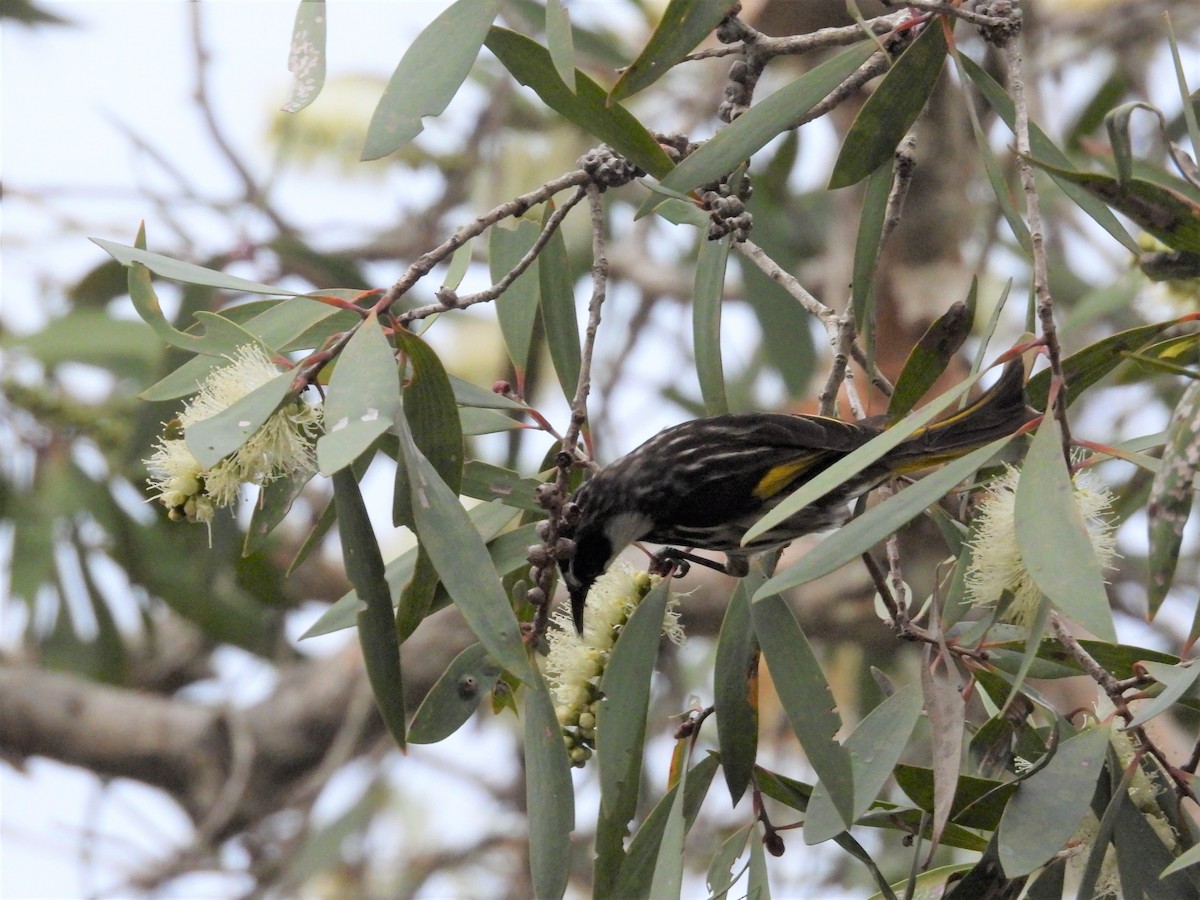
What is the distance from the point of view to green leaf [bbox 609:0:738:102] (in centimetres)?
135

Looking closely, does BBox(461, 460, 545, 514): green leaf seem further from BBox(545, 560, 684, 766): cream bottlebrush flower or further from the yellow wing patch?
the yellow wing patch

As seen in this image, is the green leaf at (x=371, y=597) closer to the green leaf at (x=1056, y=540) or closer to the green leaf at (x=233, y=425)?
the green leaf at (x=233, y=425)

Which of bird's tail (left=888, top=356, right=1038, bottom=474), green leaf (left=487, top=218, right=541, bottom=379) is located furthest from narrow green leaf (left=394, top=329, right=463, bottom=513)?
bird's tail (left=888, top=356, right=1038, bottom=474)

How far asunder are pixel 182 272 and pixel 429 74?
33cm

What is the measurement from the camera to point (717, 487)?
75.3 inches

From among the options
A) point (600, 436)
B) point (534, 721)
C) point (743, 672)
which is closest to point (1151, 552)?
point (743, 672)

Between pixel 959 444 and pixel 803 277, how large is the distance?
3029 mm

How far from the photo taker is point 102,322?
3.85 metres

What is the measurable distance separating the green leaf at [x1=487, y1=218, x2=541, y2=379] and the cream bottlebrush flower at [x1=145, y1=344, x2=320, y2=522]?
44 centimetres

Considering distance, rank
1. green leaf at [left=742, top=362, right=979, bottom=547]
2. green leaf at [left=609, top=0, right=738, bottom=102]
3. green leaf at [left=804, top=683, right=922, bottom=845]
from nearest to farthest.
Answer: green leaf at [left=742, top=362, right=979, bottom=547]
green leaf at [left=804, top=683, right=922, bottom=845]
green leaf at [left=609, top=0, right=738, bottom=102]

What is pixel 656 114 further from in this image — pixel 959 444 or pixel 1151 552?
pixel 1151 552

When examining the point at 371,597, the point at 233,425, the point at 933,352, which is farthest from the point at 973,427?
the point at 233,425

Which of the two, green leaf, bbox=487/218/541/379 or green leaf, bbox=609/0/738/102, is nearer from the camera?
green leaf, bbox=609/0/738/102

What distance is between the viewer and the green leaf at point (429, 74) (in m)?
1.29
